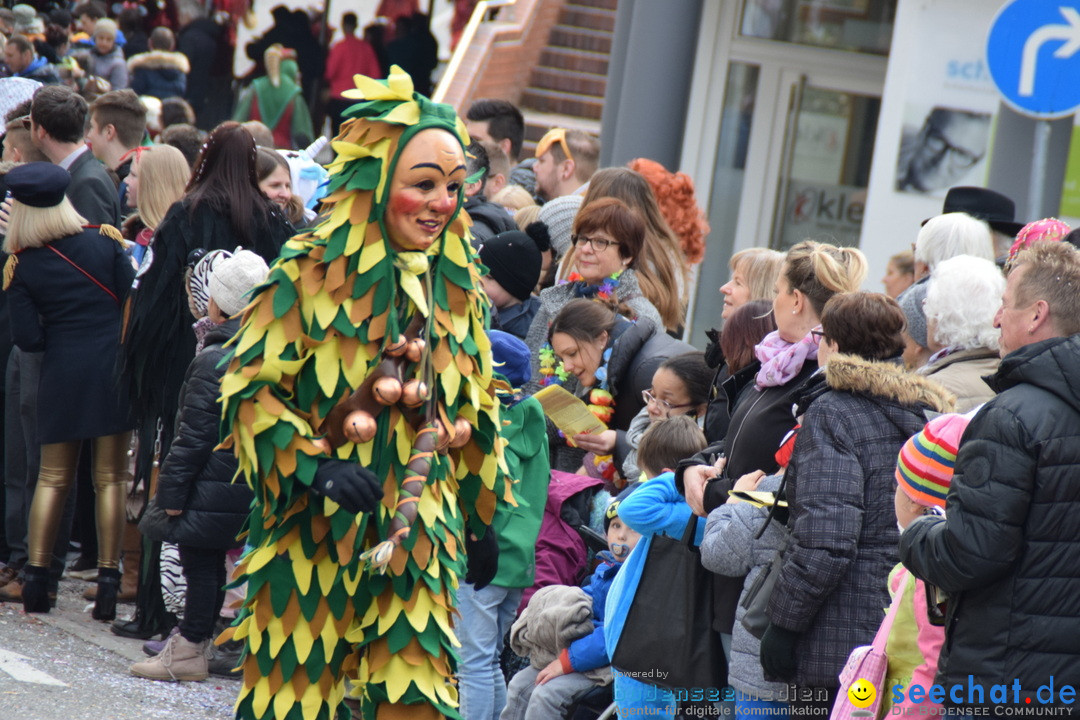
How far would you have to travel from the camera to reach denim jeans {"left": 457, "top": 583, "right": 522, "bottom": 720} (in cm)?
489

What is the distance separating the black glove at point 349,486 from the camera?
342cm

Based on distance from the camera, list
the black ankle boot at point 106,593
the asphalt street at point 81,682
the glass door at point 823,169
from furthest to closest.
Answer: the glass door at point 823,169
the black ankle boot at point 106,593
the asphalt street at point 81,682

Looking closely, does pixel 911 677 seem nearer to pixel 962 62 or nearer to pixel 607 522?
pixel 607 522

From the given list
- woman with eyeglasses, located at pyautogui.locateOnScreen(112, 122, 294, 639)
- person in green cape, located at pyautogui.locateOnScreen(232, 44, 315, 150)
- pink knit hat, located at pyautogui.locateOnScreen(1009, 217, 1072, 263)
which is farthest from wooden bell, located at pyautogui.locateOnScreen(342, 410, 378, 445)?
person in green cape, located at pyautogui.locateOnScreen(232, 44, 315, 150)

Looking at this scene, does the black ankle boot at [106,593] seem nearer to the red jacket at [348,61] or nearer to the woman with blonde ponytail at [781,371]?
the woman with blonde ponytail at [781,371]

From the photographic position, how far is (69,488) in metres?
6.32

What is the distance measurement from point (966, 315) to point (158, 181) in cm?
395

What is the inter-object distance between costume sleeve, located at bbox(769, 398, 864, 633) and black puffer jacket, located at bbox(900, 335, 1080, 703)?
1.71ft

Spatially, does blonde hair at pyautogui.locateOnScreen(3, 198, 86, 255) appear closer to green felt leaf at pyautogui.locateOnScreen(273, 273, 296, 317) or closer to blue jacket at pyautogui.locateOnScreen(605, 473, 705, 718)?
green felt leaf at pyautogui.locateOnScreen(273, 273, 296, 317)

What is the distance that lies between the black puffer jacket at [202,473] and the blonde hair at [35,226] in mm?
1231

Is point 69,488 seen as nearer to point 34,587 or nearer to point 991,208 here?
point 34,587

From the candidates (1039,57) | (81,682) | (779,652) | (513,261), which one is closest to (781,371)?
(779,652)

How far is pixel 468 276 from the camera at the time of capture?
384 cm

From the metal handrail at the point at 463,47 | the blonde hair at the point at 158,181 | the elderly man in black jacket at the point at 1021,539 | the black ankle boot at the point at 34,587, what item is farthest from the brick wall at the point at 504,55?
the elderly man in black jacket at the point at 1021,539
